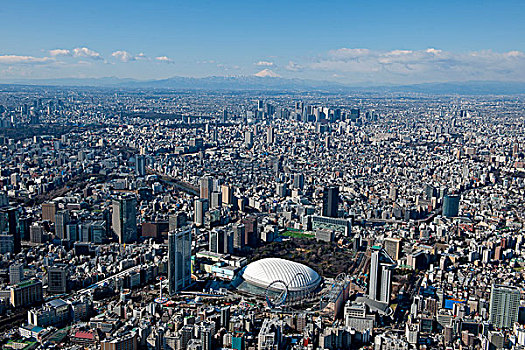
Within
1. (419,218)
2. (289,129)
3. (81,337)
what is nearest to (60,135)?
(289,129)

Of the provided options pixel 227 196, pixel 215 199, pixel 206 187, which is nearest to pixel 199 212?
pixel 215 199

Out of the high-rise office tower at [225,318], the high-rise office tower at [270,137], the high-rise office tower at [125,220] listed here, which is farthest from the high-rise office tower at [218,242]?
the high-rise office tower at [270,137]

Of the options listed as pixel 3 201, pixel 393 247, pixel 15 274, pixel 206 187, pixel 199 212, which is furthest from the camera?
pixel 206 187

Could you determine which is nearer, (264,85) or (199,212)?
(199,212)

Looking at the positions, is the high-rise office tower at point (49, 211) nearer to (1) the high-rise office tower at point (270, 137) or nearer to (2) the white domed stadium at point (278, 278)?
(2) the white domed stadium at point (278, 278)

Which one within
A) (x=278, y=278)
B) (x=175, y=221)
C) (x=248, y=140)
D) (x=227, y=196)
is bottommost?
(x=278, y=278)

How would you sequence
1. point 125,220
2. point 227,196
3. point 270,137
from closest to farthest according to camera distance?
point 125,220 < point 227,196 < point 270,137

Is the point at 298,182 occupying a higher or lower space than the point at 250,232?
higher

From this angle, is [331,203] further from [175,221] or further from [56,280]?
[56,280]
